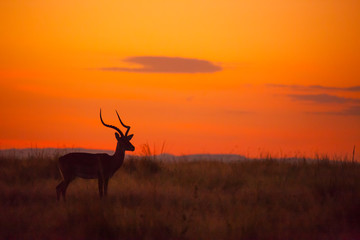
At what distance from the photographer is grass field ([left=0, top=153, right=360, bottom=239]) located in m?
10.2

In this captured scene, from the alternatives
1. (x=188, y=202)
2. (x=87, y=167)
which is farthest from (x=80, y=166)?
(x=188, y=202)

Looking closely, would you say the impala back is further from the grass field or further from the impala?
the grass field

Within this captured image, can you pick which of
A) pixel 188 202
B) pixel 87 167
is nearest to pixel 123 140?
pixel 87 167

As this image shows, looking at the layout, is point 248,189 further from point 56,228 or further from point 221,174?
point 56,228

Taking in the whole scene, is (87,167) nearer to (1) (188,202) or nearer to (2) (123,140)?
(2) (123,140)

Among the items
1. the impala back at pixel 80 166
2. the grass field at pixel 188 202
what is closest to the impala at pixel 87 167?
the impala back at pixel 80 166

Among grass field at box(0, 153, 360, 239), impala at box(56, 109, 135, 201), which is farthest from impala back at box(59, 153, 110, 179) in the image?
grass field at box(0, 153, 360, 239)

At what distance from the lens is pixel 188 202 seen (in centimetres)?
1331

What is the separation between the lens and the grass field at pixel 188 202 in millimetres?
10211

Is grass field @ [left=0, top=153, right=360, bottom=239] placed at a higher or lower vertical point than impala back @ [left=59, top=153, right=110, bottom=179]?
lower

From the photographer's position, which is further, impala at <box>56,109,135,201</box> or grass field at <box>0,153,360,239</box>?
impala at <box>56,109,135,201</box>

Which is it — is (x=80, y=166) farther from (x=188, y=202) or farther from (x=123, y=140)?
(x=188, y=202)

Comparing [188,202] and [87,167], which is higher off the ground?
[87,167]

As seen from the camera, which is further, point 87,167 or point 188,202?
point 87,167
